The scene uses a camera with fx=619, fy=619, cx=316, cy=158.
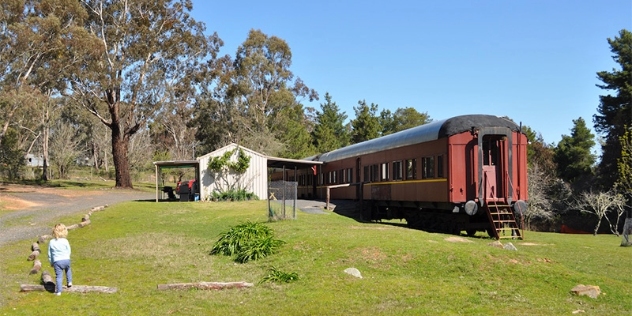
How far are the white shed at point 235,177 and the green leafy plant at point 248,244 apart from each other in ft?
→ 64.2

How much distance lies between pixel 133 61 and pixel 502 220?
123ft

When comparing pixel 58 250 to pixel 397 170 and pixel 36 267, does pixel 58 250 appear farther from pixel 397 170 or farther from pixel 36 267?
pixel 397 170

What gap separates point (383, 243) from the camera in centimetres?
1365

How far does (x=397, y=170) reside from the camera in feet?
77.6

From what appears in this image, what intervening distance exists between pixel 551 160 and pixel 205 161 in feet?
125

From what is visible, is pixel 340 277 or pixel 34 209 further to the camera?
pixel 34 209

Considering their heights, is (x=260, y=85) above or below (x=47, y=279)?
above

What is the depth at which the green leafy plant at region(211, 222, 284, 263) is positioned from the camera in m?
13.8

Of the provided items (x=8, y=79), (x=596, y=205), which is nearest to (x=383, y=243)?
(x=596, y=205)

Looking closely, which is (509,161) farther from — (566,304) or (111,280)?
(111,280)

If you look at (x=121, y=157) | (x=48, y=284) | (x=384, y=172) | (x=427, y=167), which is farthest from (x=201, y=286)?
(x=121, y=157)

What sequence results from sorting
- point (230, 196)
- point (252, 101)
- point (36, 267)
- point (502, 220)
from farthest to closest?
point (252, 101), point (230, 196), point (502, 220), point (36, 267)

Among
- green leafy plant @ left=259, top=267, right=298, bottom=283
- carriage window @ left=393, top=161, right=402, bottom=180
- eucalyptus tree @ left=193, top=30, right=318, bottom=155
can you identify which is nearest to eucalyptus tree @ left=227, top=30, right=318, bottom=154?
eucalyptus tree @ left=193, top=30, right=318, bottom=155

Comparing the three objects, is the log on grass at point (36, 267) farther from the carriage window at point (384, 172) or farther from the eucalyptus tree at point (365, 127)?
the eucalyptus tree at point (365, 127)
